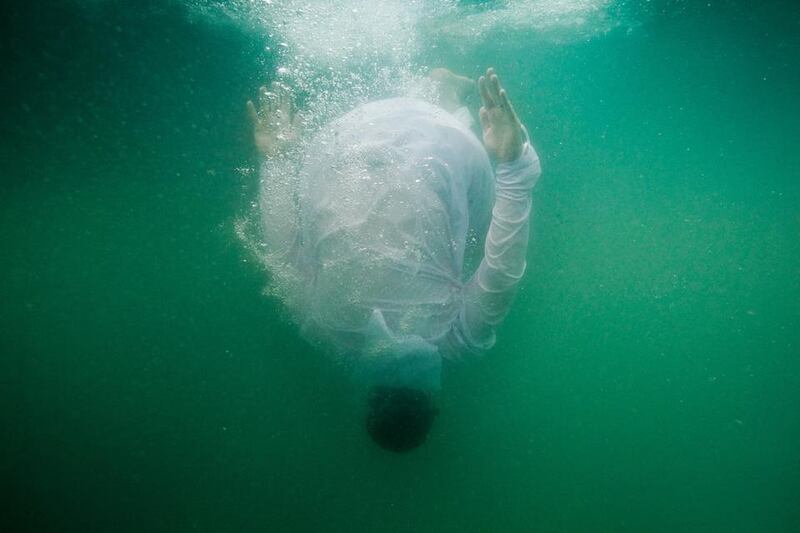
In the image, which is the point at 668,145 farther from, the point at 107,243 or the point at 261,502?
the point at 107,243

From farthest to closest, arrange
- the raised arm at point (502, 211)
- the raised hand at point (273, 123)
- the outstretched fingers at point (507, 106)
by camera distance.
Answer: the raised hand at point (273, 123) → the raised arm at point (502, 211) → the outstretched fingers at point (507, 106)

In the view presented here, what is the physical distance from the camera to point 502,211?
11.6 feet

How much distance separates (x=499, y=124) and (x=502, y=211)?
27.7 inches

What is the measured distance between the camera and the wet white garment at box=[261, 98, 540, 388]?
324 centimetres

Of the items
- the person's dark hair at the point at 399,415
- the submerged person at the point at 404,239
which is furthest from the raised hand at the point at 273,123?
the person's dark hair at the point at 399,415

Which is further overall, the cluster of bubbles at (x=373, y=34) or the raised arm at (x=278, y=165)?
the cluster of bubbles at (x=373, y=34)

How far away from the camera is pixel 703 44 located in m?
10.2

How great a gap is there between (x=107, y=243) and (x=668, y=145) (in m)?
24.9

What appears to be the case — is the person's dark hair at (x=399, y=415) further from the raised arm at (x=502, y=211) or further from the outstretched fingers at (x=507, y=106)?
the outstretched fingers at (x=507, y=106)

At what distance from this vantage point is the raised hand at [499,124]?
3.05 m

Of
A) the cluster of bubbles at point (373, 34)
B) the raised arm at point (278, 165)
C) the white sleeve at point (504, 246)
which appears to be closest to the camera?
the white sleeve at point (504, 246)

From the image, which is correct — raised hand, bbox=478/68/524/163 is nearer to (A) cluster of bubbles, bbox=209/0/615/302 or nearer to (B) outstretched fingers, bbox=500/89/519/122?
(B) outstretched fingers, bbox=500/89/519/122

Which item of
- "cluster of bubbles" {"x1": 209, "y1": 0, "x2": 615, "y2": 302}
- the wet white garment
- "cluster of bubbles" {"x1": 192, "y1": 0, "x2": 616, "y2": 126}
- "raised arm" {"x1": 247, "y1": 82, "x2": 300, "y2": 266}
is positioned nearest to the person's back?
the wet white garment

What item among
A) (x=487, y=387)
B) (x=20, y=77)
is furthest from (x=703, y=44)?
(x=20, y=77)
